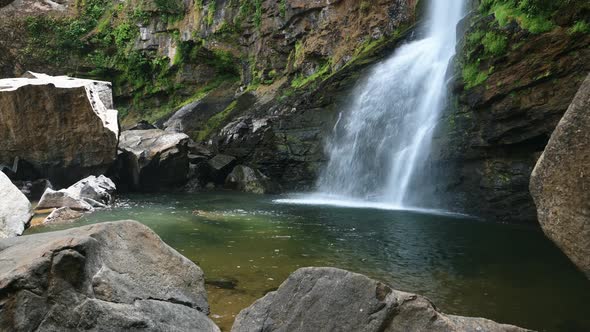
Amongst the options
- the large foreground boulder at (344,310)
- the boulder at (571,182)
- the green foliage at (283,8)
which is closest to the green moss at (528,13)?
the boulder at (571,182)

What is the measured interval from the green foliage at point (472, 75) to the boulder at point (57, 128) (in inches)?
476

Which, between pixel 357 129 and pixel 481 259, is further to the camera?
pixel 357 129

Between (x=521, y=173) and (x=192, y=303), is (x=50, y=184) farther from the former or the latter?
(x=521, y=173)

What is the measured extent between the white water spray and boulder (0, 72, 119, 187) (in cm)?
Result: 807

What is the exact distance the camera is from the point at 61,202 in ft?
41.3

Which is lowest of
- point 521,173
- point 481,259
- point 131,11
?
point 481,259

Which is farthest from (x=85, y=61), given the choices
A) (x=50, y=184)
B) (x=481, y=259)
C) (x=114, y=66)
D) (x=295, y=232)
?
(x=481, y=259)

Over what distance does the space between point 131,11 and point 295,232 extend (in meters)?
29.9

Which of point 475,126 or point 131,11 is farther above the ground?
point 131,11

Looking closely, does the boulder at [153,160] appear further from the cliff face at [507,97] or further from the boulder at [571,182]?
the boulder at [571,182]

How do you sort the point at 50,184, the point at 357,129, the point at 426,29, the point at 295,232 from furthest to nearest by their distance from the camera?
the point at 426,29 < the point at 357,129 < the point at 50,184 < the point at 295,232

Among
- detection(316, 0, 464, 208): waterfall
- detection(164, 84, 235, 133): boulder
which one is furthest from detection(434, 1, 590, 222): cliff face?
detection(164, 84, 235, 133): boulder

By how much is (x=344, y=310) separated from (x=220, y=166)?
1819cm

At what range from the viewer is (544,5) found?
36.4ft
